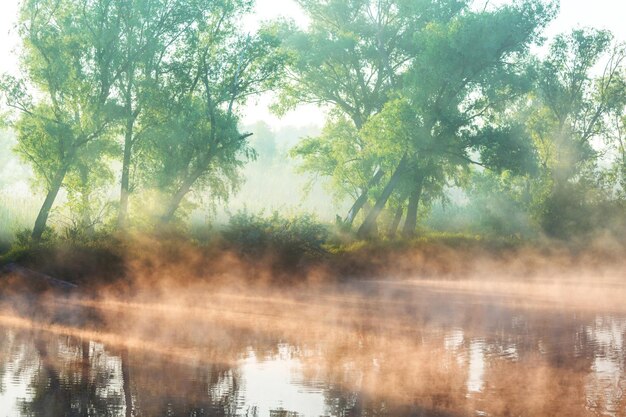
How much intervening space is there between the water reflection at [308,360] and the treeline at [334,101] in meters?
16.2

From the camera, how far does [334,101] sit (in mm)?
52094

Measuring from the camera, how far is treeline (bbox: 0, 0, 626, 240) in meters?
32.8

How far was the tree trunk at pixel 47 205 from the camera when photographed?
1222 inches

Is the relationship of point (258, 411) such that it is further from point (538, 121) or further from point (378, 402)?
point (538, 121)

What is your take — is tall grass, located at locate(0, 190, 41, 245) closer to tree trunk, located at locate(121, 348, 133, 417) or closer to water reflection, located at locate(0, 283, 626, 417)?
water reflection, located at locate(0, 283, 626, 417)

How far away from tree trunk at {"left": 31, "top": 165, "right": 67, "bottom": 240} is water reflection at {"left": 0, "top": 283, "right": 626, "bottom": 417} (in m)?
12.8

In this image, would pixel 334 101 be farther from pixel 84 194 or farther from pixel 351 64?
pixel 84 194

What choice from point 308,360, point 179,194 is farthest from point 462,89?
point 308,360

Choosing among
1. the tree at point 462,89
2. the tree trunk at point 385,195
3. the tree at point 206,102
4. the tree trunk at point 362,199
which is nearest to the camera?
the tree at point 206,102

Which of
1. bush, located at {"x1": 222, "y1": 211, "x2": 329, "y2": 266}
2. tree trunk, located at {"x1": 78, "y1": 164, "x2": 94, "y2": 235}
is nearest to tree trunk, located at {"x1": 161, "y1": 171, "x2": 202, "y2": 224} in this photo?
tree trunk, located at {"x1": 78, "y1": 164, "x2": 94, "y2": 235}

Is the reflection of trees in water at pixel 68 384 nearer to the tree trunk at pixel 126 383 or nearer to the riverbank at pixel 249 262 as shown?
the tree trunk at pixel 126 383

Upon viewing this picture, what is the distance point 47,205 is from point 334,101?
24065 mm

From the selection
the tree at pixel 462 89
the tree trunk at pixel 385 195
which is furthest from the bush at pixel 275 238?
the tree trunk at pixel 385 195

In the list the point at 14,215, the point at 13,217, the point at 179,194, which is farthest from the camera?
the point at 179,194
